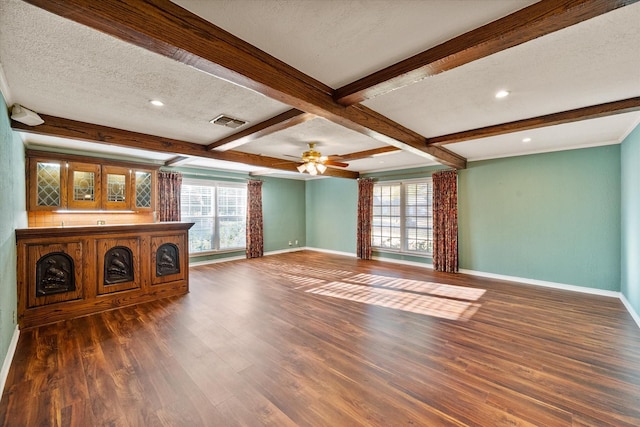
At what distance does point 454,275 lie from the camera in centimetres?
562

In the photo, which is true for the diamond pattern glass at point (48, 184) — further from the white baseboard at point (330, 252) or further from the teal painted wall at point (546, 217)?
the teal painted wall at point (546, 217)

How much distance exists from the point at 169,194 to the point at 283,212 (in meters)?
3.49

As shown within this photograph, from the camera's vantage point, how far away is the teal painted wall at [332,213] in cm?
806

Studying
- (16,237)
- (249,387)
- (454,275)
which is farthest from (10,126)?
(454,275)

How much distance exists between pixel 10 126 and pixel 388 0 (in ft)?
12.8

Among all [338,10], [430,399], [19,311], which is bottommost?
[430,399]

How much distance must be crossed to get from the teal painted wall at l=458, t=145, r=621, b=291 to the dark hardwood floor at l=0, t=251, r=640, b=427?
2.39ft

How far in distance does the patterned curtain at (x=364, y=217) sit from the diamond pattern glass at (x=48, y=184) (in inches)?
252

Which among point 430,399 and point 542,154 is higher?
point 542,154

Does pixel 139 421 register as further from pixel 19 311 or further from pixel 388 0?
pixel 388 0

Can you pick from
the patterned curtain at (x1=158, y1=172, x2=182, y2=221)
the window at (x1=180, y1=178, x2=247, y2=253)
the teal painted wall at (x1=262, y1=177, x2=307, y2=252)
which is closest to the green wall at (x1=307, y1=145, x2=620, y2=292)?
the teal painted wall at (x1=262, y1=177, x2=307, y2=252)

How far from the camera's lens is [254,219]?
25.2 feet

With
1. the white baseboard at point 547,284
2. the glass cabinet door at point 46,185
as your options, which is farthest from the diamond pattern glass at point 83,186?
the white baseboard at point 547,284

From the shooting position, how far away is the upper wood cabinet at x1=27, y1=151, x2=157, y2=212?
166 inches
